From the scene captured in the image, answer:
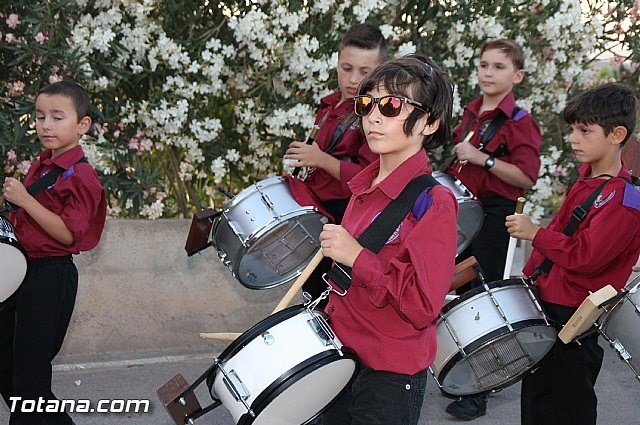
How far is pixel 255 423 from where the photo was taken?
2.66m

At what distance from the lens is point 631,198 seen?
3.44m

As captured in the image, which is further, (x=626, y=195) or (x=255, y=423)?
(x=626, y=195)

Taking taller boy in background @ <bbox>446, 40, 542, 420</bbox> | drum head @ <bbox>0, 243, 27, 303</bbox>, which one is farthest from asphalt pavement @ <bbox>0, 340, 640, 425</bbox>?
drum head @ <bbox>0, 243, 27, 303</bbox>

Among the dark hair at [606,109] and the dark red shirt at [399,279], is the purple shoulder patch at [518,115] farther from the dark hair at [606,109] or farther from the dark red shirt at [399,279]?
the dark red shirt at [399,279]

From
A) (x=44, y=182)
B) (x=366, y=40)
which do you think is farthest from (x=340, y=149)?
(x=44, y=182)

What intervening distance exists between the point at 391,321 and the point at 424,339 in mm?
140

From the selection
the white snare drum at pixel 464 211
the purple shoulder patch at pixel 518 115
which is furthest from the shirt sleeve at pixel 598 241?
the purple shoulder patch at pixel 518 115

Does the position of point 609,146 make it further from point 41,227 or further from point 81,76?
point 81,76

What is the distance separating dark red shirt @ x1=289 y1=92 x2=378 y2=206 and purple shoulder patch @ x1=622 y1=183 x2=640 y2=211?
3.53ft

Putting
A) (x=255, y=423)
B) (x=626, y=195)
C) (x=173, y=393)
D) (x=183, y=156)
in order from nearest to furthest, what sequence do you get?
(x=255, y=423)
(x=173, y=393)
(x=626, y=195)
(x=183, y=156)

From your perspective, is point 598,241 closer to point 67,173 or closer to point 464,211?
point 464,211

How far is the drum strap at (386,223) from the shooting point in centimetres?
267

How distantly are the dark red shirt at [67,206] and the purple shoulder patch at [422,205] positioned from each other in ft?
4.81

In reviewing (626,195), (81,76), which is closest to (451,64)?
(81,76)
